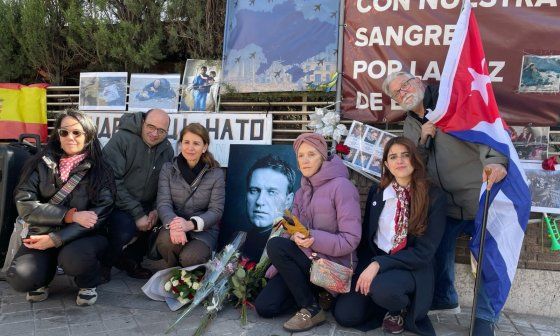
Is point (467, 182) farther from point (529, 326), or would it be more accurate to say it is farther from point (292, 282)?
point (292, 282)

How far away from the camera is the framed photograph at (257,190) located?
14.8 feet

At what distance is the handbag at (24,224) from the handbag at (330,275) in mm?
1974

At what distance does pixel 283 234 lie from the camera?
3.68 meters

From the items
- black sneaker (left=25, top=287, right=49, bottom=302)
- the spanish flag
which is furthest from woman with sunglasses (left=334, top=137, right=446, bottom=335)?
the spanish flag

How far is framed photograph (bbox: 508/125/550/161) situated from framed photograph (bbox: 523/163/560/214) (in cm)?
12

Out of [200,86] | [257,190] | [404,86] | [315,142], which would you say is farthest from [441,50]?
[200,86]

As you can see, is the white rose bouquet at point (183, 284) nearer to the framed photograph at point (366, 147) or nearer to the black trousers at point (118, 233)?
the black trousers at point (118, 233)

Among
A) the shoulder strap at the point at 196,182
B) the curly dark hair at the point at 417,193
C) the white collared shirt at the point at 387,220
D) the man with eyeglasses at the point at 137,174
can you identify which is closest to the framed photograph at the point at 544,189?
the curly dark hair at the point at 417,193

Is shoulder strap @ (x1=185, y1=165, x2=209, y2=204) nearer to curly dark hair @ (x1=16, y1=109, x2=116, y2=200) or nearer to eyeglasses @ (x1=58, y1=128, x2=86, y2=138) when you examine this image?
curly dark hair @ (x1=16, y1=109, x2=116, y2=200)

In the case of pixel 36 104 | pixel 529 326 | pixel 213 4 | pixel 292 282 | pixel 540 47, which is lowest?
pixel 529 326

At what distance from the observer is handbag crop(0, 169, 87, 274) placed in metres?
3.62

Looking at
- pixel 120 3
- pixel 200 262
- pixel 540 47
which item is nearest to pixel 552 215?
pixel 540 47

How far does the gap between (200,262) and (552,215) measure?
2.99m

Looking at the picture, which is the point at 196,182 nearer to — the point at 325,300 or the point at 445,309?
the point at 325,300
